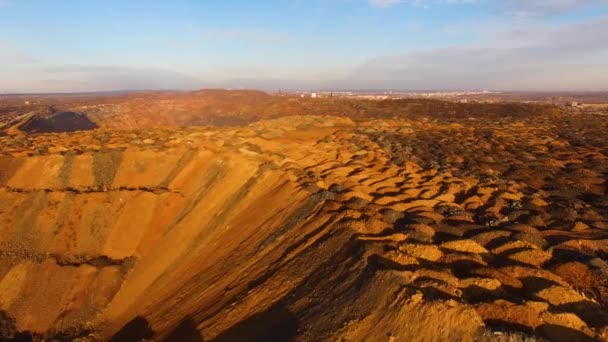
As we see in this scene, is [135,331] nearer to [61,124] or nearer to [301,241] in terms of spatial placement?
[301,241]

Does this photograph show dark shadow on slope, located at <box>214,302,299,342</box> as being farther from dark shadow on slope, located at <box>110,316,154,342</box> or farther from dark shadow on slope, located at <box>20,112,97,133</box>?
dark shadow on slope, located at <box>20,112,97,133</box>

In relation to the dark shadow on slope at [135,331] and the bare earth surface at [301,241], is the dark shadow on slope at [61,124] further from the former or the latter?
the dark shadow on slope at [135,331]

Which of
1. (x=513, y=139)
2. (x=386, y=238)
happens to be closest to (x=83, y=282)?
(x=386, y=238)

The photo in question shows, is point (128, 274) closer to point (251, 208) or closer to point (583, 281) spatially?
point (251, 208)

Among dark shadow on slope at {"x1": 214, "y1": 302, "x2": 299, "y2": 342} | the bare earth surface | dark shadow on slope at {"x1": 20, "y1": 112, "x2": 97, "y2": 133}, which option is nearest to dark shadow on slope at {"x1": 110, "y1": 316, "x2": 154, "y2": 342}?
the bare earth surface

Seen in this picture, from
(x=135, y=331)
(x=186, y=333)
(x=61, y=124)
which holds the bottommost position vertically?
(x=135, y=331)

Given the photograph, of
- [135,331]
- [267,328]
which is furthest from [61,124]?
[267,328]

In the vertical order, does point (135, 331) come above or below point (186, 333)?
below
